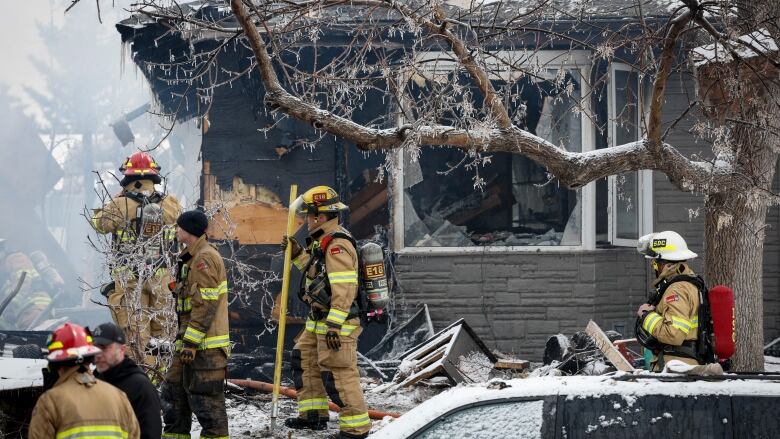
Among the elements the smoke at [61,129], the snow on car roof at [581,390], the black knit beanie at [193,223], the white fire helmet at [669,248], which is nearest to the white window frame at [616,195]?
the white fire helmet at [669,248]

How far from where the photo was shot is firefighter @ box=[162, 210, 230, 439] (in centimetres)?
676

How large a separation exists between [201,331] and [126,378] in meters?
1.76

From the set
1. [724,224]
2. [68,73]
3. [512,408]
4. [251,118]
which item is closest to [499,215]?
[251,118]

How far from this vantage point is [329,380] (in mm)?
7738

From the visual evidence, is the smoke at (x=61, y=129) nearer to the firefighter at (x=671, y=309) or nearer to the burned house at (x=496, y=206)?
the burned house at (x=496, y=206)

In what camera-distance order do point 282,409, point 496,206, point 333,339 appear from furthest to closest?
point 496,206 < point 282,409 < point 333,339

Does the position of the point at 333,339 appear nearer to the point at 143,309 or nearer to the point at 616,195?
the point at 143,309

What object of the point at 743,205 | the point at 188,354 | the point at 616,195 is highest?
the point at 616,195

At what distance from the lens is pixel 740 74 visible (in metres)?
7.79

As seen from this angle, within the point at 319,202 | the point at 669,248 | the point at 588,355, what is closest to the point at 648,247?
the point at 669,248

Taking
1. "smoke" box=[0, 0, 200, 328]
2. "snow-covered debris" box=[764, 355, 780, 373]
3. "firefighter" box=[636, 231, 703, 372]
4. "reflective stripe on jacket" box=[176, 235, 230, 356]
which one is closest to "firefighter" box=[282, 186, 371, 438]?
"reflective stripe on jacket" box=[176, 235, 230, 356]

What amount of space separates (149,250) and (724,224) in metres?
4.80

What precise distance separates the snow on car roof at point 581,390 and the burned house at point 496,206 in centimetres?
709

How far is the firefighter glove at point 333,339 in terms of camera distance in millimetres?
7262
